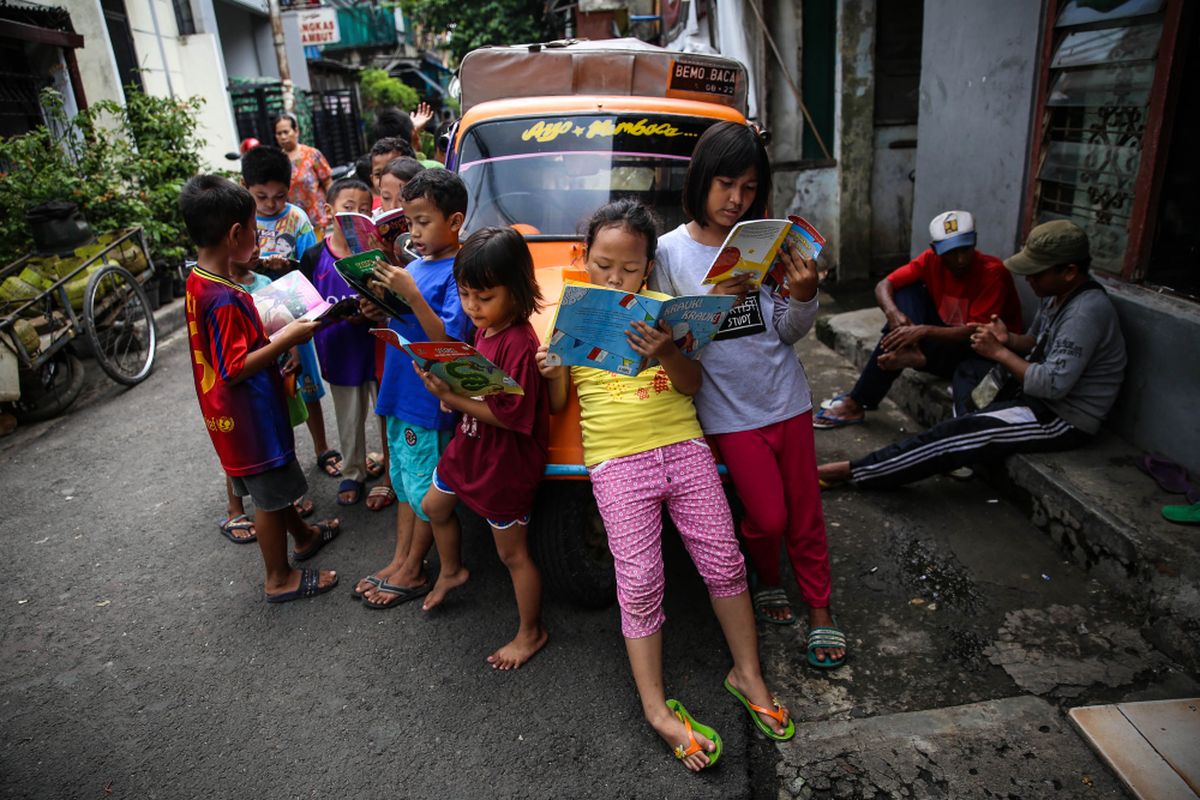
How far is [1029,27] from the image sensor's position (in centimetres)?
406

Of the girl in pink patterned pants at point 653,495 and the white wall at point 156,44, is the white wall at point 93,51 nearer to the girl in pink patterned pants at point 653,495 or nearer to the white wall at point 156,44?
the white wall at point 156,44

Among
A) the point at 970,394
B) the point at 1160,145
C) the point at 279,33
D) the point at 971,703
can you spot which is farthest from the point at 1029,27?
the point at 279,33

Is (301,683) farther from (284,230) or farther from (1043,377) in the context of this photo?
(1043,377)

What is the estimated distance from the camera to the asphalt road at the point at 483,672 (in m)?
2.37

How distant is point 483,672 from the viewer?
2822 millimetres

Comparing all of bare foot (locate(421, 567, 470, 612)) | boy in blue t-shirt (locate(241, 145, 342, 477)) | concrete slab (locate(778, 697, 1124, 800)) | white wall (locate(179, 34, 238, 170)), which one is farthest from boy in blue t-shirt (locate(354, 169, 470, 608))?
white wall (locate(179, 34, 238, 170))

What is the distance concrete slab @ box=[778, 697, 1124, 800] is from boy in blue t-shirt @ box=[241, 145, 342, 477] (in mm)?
3068

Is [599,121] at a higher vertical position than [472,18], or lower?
lower

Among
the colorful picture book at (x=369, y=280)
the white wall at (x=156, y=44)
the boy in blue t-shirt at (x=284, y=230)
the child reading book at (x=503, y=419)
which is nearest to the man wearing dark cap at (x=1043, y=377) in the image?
the child reading book at (x=503, y=419)

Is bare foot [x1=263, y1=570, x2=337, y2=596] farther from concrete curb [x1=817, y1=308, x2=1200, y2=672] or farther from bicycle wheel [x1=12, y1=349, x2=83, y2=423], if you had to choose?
bicycle wheel [x1=12, y1=349, x2=83, y2=423]

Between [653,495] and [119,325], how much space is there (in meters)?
5.50

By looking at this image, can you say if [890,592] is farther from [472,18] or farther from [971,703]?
[472,18]

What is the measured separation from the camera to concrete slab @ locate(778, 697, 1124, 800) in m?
2.19

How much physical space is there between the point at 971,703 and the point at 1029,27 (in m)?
3.51
